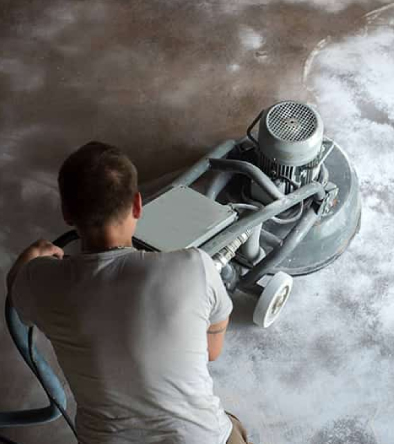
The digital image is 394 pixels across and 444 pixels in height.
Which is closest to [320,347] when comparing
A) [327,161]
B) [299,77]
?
[327,161]

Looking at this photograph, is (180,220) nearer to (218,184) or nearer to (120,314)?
(218,184)

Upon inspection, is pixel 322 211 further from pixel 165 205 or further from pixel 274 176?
pixel 165 205

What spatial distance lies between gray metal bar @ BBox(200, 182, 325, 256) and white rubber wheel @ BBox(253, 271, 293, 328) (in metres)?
0.24

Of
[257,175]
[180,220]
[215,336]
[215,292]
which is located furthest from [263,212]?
[215,292]

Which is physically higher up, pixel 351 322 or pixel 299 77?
pixel 299 77

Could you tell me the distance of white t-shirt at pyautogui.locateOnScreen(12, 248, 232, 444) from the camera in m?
1.42

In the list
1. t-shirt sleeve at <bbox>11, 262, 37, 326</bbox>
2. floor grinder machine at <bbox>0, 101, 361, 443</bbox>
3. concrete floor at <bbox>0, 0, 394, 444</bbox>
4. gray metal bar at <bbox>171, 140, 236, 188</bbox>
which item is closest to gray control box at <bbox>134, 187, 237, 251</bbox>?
floor grinder machine at <bbox>0, 101, 361, 443</bbox>

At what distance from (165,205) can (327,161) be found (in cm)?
87

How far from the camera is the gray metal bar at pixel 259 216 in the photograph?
6.64 ft

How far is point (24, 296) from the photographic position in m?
1.53

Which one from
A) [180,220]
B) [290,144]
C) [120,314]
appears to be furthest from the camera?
[290,144]

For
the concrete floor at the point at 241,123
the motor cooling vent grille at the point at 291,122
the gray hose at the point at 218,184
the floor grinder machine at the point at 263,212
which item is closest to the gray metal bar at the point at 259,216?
the floor grinder machine at the point at 263,212

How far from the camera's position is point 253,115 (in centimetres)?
315

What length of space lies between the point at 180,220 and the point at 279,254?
46 cm
